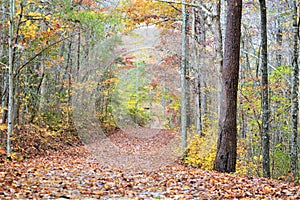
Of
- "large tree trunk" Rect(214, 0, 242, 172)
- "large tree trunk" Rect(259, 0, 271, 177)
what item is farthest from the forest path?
"large tree trunk" Rect(259, 0, 271, 177)

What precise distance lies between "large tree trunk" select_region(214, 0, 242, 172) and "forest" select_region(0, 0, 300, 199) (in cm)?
3

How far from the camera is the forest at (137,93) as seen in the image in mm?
7414

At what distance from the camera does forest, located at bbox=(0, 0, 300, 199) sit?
7.41 metres

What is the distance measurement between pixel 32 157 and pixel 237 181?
7195mm

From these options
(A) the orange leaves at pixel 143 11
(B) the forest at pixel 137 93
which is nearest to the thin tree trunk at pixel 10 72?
(B) the forest at pixel 137 93

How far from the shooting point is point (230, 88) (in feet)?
29.6

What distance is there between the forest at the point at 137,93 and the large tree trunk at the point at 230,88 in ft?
0.08

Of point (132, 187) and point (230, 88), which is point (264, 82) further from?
point (132, 187)

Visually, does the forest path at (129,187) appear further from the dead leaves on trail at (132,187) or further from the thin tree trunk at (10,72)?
the thin tree trunk at (10,72)

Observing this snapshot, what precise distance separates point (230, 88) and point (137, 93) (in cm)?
2428

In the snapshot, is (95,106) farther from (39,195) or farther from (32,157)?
(39,195)

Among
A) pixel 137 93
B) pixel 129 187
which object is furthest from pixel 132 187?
pixel 137 93

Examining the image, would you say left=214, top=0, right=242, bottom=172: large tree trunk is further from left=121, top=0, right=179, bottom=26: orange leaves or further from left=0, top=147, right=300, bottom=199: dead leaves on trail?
left=121, top=0, right=179, bottom=26: orange leaves

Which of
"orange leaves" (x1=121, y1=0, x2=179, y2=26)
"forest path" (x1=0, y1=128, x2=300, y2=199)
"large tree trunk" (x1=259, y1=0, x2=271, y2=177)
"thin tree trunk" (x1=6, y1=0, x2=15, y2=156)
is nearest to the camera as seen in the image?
"forest path" (x1=0, y1=128, x2=300, y2=199)
